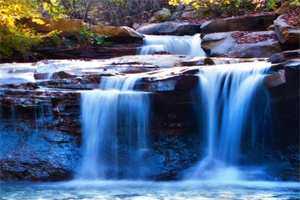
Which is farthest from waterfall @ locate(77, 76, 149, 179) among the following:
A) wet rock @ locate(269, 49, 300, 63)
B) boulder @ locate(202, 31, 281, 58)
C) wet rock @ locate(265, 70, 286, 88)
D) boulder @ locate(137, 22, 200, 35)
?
boulder @ locate(137, 22, 200, 35)

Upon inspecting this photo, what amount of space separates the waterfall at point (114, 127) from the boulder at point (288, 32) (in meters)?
4.28

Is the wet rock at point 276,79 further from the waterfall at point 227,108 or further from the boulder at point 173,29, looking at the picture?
the boulder at point 173,29

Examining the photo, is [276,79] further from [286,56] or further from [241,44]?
[241,44]

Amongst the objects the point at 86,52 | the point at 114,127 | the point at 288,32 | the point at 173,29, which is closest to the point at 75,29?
the point at 86,52

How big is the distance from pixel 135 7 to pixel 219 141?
47.7 feet

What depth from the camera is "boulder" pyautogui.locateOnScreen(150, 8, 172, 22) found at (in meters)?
21.2

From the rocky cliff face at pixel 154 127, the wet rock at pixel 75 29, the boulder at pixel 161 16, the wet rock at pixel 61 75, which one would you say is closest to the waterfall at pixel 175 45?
the wet rock at pixel 75 29

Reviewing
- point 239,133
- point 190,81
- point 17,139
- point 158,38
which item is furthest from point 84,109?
point 158,38

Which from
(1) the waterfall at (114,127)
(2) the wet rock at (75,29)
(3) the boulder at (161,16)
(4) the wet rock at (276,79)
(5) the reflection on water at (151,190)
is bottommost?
(5) the reflection on water at (151,190)

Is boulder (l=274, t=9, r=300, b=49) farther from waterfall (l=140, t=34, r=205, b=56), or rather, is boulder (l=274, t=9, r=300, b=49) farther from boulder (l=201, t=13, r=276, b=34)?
waterfall (l=140, t=34, r=205, b=56)

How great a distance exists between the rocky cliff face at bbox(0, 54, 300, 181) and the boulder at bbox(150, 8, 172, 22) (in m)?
12.3

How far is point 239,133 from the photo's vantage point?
28.9 ft

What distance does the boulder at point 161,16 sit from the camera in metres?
21.2

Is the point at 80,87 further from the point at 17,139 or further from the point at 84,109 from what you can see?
the point at 17,139
